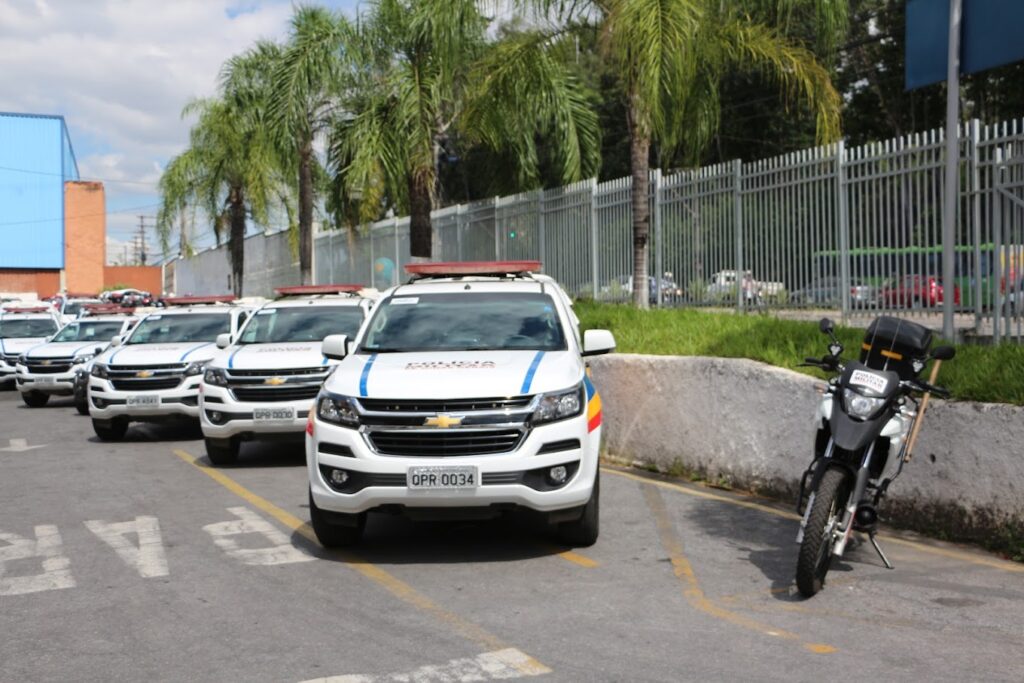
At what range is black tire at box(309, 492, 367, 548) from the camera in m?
7.41

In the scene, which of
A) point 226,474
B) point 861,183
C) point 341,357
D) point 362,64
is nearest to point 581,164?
point 362,64

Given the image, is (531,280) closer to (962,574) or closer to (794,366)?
(794,366)

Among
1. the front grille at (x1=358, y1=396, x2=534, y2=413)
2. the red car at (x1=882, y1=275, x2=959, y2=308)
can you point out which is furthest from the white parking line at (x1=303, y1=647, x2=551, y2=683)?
the red car at (x1=882, y1=275, x2=959, y2=308)

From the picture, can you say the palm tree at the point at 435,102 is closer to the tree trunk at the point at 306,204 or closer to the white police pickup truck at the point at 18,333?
the tree trunk at the point at 306,204

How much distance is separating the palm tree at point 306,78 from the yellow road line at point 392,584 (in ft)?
46.5

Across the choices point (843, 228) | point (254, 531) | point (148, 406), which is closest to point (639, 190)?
point (843, 228)

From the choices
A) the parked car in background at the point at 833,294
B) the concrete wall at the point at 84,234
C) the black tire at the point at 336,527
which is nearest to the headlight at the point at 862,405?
the black tire at the point at 336,527

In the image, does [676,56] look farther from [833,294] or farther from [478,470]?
[478,470]

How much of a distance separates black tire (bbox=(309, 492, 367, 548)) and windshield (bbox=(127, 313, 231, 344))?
912 centimetres

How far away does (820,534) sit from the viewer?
20.4 feet

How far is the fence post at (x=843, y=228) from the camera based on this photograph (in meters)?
13.0

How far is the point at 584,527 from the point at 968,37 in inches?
241

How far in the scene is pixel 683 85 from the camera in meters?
15.7

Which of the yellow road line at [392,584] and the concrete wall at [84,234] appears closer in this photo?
the yellow road line at [392,584]
